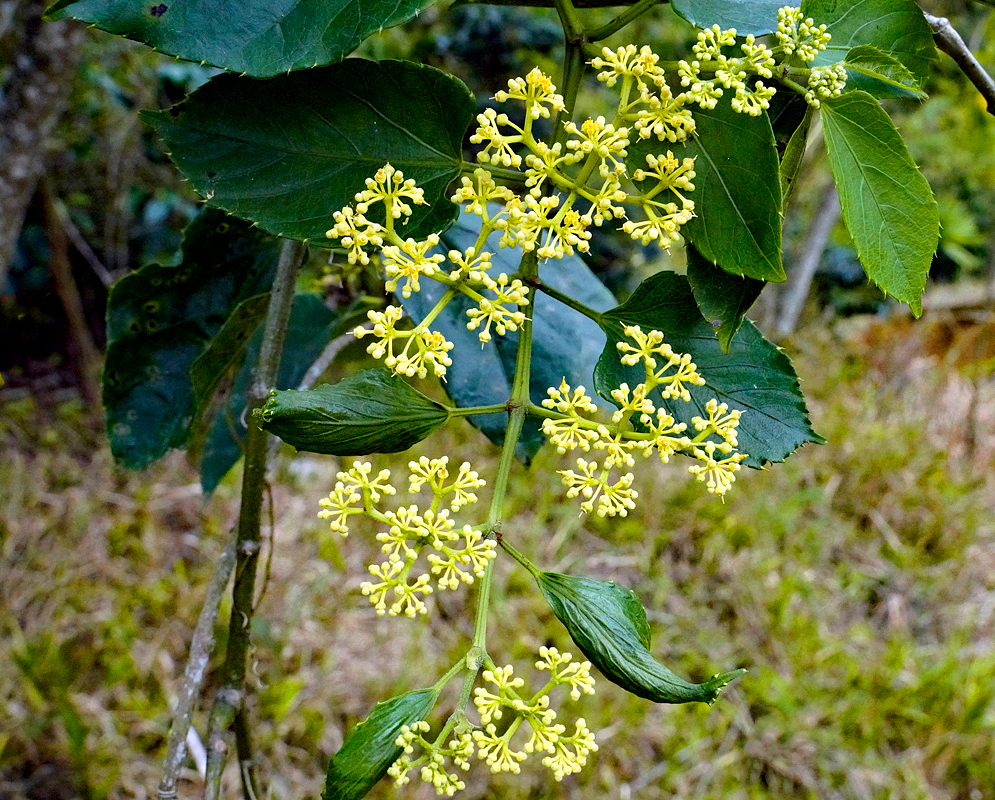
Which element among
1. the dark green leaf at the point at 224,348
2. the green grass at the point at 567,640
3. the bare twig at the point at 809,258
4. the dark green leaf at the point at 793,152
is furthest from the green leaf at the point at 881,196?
the bare twig at the point at 809,258

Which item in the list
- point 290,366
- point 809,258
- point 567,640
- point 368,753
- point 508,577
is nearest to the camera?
point 368,753

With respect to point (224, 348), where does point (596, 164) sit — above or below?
above

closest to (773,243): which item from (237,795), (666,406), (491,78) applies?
(666,406)

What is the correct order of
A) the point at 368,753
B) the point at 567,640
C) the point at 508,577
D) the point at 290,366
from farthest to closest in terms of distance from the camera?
the point at 508,577
the point at 567,640
the point at 290,366
the point at 368,753

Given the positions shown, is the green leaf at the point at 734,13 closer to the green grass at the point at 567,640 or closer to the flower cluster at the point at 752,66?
the flower cluster at the point at 752,66

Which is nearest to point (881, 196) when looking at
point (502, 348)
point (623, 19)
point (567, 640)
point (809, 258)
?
point (623, 19)

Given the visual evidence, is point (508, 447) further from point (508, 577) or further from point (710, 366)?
point (508, 577)
